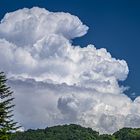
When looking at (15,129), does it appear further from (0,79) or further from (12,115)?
(0,79)

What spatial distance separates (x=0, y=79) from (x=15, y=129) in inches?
268

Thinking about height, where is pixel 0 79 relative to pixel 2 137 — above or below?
above

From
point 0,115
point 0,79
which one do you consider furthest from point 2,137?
point 0,79

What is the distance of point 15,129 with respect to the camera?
7300cm

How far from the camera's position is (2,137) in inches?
2749

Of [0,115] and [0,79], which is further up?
[0,79]

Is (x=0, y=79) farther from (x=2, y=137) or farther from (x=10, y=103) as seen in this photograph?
(x=2, y=137)

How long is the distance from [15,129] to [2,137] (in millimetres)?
3508

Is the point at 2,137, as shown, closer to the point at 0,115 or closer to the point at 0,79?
→ the point at 0,115

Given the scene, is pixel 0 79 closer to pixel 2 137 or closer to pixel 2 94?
pixel 2 94

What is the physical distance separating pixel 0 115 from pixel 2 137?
3.30m

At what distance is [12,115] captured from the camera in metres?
72.1

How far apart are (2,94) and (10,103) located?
159 cm

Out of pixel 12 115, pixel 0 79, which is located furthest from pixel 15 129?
pixel 0 79
